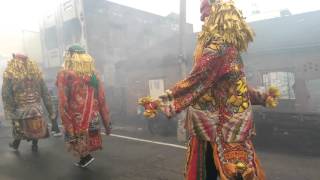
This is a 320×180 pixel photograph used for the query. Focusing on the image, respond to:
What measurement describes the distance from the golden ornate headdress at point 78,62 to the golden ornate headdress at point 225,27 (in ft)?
10.6

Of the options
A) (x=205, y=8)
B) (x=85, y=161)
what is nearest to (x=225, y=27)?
(x=205, y=8)

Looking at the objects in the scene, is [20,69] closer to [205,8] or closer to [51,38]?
[205,8]

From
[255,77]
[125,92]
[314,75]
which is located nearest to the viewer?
[314,75]

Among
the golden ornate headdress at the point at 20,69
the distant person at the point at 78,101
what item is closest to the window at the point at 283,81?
the golden ornate headdress at the point at 20,69

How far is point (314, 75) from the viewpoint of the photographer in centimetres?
1291

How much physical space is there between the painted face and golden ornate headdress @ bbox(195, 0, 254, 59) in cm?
7

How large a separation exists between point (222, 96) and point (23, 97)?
18.5 ft

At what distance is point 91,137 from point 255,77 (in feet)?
29.9

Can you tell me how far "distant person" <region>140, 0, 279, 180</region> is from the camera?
3.19 m

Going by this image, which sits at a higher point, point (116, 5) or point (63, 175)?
point (116, 5)

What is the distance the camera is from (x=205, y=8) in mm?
3480

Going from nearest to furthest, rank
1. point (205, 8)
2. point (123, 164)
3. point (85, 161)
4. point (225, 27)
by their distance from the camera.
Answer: point (225, 27) < point (205, 8) < point (85, 161) < point (123, 164)

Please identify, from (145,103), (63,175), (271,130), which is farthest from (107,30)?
(145,103)

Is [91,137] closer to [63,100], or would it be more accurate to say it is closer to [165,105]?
[63,100]
